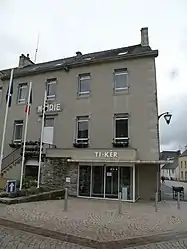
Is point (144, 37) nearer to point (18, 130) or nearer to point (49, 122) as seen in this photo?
point (49, 122)

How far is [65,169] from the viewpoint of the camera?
16.6 meters

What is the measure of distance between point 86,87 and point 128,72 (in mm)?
3398

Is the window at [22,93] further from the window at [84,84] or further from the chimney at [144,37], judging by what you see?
the chimney at [144,37]

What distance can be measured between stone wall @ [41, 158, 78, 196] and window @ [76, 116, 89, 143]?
2082 mm

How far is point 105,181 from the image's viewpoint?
15.8 m

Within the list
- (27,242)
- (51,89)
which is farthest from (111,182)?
(27,242)

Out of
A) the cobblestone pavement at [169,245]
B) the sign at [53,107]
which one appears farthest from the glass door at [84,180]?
the cobblestone pavement at [169,245]

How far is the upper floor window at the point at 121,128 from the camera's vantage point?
54.9ft

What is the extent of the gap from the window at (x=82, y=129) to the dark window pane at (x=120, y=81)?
10.7ft

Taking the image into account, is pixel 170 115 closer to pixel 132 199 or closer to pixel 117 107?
pixel 117 107

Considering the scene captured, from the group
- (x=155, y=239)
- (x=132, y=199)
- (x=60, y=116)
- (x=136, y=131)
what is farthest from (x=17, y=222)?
(x=60, y=116)

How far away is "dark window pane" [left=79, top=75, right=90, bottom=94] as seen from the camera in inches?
739

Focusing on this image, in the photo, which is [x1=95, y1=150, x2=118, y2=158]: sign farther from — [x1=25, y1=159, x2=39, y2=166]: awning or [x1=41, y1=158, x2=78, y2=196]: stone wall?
[x1=25, y1=159, x2=39, y2=166]: awning

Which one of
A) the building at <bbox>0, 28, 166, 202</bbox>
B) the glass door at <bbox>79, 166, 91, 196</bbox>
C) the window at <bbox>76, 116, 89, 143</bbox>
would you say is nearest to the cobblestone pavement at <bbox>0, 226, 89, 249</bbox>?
the building at <bbox>0, 28, 166, 202</bbox>
